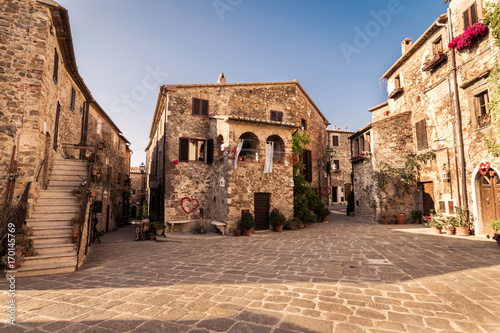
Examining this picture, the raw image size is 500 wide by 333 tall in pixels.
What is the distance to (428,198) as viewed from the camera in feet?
46.1

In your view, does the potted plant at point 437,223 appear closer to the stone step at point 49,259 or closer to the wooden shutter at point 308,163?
the wooden shutter at point 308,163

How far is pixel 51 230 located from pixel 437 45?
1851 cm

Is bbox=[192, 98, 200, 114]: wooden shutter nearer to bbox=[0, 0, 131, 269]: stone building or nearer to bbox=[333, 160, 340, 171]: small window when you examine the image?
bbox=[0, 0, 131, 269]: stone building

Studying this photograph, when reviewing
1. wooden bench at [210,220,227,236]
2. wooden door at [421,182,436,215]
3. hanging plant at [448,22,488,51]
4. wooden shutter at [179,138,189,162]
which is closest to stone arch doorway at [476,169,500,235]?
wooden door at [421,182,436,215]

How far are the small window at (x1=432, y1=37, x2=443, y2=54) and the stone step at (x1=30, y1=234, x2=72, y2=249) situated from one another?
1752 centimetres

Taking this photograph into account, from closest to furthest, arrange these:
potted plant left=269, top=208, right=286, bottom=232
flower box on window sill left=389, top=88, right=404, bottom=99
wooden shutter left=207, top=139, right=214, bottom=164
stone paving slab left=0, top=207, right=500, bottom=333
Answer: stone paving slab left=0, top=207, right=500, bottom=333 → potted plant left=269, top=208, right=286, bottom=232 → wooden shutter left=207, top=139, right=214, bottom=164 → flower box on window sill left=389, top=88, right=404, bottom=99

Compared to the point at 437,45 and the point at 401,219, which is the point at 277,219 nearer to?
the point at 401,219

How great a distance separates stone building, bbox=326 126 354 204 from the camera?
2861 centimetres

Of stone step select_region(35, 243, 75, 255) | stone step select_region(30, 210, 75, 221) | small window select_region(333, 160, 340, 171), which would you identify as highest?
small window select_region(333, 160, 340, 171)

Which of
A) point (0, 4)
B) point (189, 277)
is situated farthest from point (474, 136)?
point (0, 4)

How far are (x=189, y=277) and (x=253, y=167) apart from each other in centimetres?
791

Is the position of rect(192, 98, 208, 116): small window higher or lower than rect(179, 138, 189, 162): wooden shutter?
higher

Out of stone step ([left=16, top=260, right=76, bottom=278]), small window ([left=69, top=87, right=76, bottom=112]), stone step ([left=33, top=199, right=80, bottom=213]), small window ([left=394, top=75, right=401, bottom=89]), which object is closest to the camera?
stone step ([left=16, top=260, right=76, bottom=278])

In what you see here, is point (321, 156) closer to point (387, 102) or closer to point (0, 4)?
point (387, 102)
